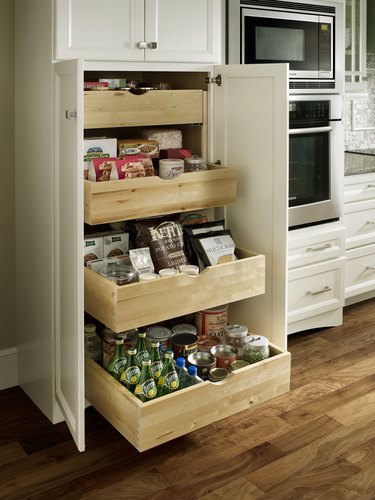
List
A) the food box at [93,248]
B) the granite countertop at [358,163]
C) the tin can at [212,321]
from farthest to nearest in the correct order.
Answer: the granite countertop at [358,163], the tin can at [212,321], the food box at [93,248]

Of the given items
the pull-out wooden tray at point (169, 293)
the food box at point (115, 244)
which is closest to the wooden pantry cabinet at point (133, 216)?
the pull-out wooden tray at point (169, 293)

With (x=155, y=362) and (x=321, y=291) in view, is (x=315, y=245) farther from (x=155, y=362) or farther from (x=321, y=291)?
(x=155, y=362)

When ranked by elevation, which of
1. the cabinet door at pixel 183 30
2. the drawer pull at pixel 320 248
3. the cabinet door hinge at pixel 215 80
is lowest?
the drawer pull at pixel 320 248

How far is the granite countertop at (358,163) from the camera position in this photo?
365 cm

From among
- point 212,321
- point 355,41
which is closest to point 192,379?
point 212,321

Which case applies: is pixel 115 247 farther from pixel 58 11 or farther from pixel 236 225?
pixel 58 11

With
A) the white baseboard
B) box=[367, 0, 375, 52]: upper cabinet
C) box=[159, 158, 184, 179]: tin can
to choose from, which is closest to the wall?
the white baseboard

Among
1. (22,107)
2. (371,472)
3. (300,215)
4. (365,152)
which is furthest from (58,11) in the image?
(365,152)

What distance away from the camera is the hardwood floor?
7.00 feet

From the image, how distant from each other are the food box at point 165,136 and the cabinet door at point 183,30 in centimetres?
30

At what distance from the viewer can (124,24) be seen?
7.82 ft

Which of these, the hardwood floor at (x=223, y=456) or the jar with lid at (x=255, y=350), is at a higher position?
the jar with lid at (x=255, y=350)

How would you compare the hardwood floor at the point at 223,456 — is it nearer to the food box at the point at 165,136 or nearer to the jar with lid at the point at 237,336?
the jar with lid at the point at 237,336

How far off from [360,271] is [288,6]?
1.52 metres
